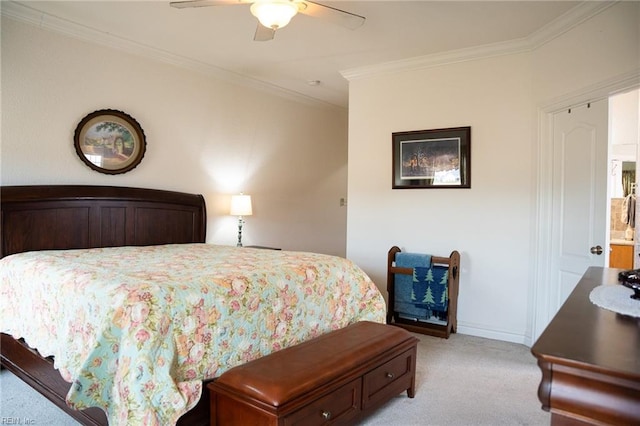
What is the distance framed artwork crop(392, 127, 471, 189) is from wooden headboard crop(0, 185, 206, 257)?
2110 millimetres

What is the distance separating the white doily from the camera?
46.9 inches

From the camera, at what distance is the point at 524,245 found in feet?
12.4

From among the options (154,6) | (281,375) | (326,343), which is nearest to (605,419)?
(281,375)

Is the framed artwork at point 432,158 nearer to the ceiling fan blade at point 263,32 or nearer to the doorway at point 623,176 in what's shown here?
the doorway at point 623,176

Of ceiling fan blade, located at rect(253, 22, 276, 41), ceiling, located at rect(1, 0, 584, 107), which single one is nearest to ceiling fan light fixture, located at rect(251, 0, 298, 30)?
ceiling fan blade, located at rect(253, 22, 276, 41)

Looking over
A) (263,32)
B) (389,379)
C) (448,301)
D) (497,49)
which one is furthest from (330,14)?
(448,301)

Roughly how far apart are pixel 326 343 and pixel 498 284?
2.27 m

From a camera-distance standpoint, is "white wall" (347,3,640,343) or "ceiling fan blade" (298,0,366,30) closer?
"ceiling fan blade" (298,0,366,30)

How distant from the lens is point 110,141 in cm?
372

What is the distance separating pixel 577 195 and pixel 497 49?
150 cm

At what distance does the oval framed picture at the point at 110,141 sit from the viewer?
11.7 feet

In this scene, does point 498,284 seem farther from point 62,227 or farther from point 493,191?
point 62,227

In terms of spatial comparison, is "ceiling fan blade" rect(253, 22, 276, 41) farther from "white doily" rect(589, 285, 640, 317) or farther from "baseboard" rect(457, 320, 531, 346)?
"baseboard" rect(457, 320, 531, 346)

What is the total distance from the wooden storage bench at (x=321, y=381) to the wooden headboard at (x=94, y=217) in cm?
215
